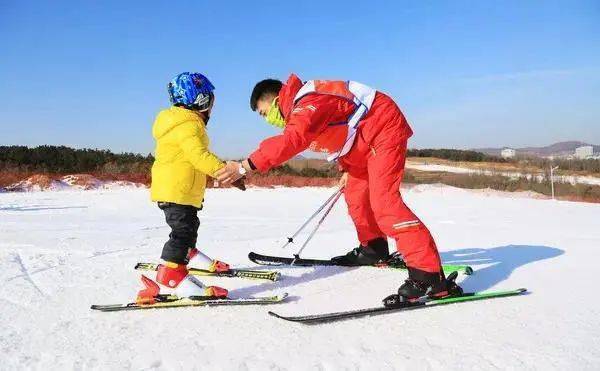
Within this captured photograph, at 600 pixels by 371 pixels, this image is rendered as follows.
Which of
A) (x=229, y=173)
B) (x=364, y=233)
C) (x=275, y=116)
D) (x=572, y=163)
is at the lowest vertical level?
(x=364, y=233)

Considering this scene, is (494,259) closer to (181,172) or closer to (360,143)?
(360,143)

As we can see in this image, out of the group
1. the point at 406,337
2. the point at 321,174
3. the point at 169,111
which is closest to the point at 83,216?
the point at 169,111

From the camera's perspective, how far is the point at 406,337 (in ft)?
9.31

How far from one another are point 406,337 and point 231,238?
4.46m

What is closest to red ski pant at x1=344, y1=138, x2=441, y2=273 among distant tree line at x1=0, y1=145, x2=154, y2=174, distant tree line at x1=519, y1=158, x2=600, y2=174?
distant tree line at x1=0, y1=145, x2=154, y2=174

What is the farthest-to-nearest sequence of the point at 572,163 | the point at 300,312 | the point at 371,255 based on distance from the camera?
the point at 572,163
the point at 371,255
the point at 300,312

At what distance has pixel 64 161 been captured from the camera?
24.0 m

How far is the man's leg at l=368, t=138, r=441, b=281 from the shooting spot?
3508 mm

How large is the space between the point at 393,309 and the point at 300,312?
2.10 feet

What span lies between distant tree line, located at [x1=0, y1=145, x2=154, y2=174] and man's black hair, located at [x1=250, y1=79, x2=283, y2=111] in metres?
20.0

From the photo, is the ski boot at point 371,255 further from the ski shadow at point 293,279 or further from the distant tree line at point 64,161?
the distant tree line at point 64,161

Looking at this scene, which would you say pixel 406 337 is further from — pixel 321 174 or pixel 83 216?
pixel 321 174

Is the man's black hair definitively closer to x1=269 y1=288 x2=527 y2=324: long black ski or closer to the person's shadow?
the person's shadow

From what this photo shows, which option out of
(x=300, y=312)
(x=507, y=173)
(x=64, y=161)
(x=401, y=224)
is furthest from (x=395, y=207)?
(x=507, y=173)
